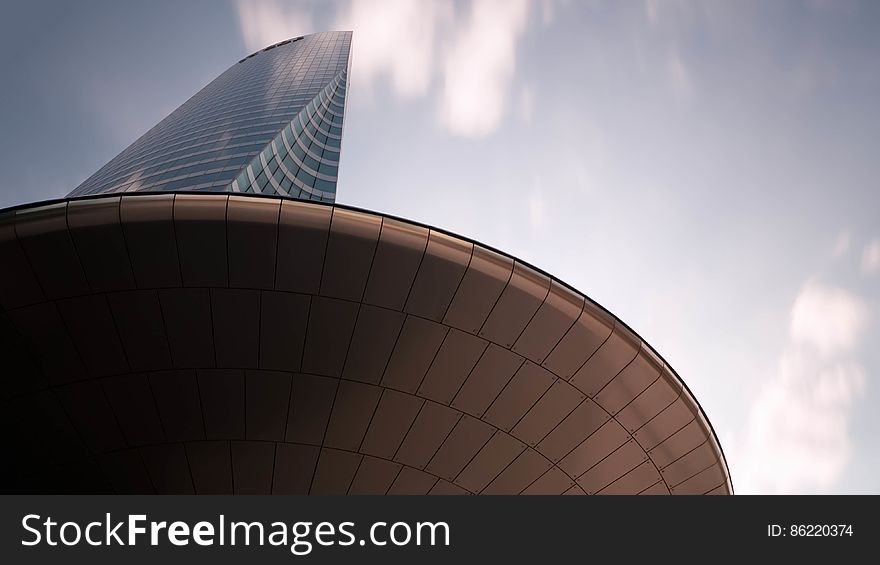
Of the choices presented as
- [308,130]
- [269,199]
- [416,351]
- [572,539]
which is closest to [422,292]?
[416,351]

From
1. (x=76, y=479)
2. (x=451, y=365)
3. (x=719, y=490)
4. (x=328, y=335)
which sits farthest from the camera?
(x=719, y=490)

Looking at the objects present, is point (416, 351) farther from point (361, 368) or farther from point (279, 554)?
point (279, 554)

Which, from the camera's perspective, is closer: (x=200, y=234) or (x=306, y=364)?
(x=200, y=234)

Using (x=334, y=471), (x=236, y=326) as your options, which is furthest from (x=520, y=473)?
(x=236, y=326)

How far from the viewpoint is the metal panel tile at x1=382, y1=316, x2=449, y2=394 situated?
10.4 m

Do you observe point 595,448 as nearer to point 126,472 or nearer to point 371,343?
point 371,343

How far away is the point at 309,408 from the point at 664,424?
22.0 feet

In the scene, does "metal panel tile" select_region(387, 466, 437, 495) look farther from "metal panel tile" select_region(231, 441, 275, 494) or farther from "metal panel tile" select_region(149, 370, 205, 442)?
"metal panel tile" select_region(149, 370, 205, 442)

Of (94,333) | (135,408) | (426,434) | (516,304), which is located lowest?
(426,434)

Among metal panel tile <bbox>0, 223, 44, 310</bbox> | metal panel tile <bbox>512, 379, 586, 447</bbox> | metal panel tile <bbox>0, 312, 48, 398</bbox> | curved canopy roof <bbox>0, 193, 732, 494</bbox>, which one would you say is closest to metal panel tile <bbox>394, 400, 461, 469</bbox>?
curved canopy roof <bbox>0, 193, 732, 494</bbox>

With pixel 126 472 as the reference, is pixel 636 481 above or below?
below

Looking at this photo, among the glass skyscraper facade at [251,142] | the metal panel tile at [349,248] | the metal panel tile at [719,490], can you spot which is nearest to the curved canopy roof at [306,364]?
the metal panel tile at [349,248]

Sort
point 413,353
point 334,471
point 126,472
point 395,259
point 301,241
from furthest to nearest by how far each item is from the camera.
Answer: point 334,471 < point 126,472 < point 413,353 < point 395,259 < point 301,241

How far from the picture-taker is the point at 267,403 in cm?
1103
